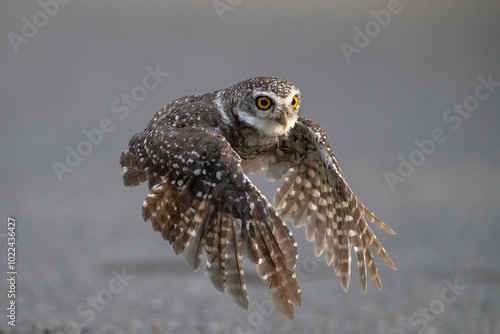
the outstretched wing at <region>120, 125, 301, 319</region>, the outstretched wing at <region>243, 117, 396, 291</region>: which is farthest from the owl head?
the outstretched wing at <region>243, 117, 396, 291</region>

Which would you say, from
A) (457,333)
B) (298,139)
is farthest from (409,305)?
(298,139)

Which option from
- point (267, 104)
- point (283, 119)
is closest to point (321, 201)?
point (283, 119)

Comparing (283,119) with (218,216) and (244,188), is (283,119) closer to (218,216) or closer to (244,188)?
(244,188)

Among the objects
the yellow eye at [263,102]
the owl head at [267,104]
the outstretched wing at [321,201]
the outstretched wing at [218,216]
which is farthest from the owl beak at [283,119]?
the outstretched wing at [321,201]

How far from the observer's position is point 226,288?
6.46 m

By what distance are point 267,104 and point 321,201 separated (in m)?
1.41

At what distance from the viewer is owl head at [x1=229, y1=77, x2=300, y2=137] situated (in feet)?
22.9

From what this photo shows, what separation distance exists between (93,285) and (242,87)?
17.1 feet

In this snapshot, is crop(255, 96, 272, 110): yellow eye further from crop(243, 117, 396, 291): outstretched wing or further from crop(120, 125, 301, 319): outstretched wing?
crop(243, 117, 396, 291): outstretched wing

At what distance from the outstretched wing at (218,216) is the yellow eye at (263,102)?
1.71 feet

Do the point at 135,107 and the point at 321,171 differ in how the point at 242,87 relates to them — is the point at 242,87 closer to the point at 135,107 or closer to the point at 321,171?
the point at 321,171

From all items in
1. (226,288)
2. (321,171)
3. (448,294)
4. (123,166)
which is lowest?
(448,294)

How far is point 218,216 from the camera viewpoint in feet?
21.4

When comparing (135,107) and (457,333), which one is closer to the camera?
(457,333)
